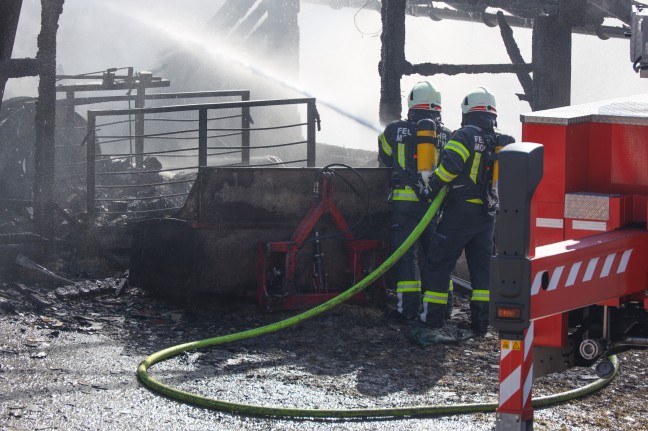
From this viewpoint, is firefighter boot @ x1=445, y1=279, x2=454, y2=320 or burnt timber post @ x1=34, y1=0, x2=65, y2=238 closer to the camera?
firefighter boot @ x1=445, y1=279, x2=454, y2=320

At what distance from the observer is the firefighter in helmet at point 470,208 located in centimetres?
799

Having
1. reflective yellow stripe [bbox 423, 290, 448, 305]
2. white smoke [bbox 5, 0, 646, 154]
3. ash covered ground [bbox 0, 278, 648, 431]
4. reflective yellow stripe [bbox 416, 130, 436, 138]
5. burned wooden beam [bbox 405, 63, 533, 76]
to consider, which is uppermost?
white smoke [bbox 5, 0, 646, 154]

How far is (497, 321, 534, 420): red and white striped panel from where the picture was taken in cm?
431

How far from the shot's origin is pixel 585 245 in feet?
14.5

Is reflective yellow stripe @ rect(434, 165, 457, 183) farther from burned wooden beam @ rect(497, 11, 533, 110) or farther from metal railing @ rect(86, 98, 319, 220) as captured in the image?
burned wooden beam @ rect(497, 11, 533, 110)

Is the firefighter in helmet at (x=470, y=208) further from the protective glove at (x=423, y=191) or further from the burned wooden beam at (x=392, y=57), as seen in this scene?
the burned wooden beam at (x=392, y=57)

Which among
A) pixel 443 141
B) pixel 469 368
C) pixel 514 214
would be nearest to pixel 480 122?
pixel 443 141

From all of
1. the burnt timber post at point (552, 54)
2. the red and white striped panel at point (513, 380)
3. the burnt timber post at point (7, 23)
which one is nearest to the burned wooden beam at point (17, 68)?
the burnt timber post at point (7, 23)

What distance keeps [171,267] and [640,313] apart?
4638 millimetres

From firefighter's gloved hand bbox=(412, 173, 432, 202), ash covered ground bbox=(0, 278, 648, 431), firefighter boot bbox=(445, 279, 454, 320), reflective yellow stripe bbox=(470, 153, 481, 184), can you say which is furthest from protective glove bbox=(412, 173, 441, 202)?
ash covered ground bbox=(0, 278, 648, 431)

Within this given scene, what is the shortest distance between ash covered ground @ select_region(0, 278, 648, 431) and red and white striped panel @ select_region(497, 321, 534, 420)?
4.15 ft

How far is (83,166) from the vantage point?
43.0ft

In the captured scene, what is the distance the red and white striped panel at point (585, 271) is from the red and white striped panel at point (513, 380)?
287mm

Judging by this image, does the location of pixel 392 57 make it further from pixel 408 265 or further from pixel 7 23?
pixel 7 23
